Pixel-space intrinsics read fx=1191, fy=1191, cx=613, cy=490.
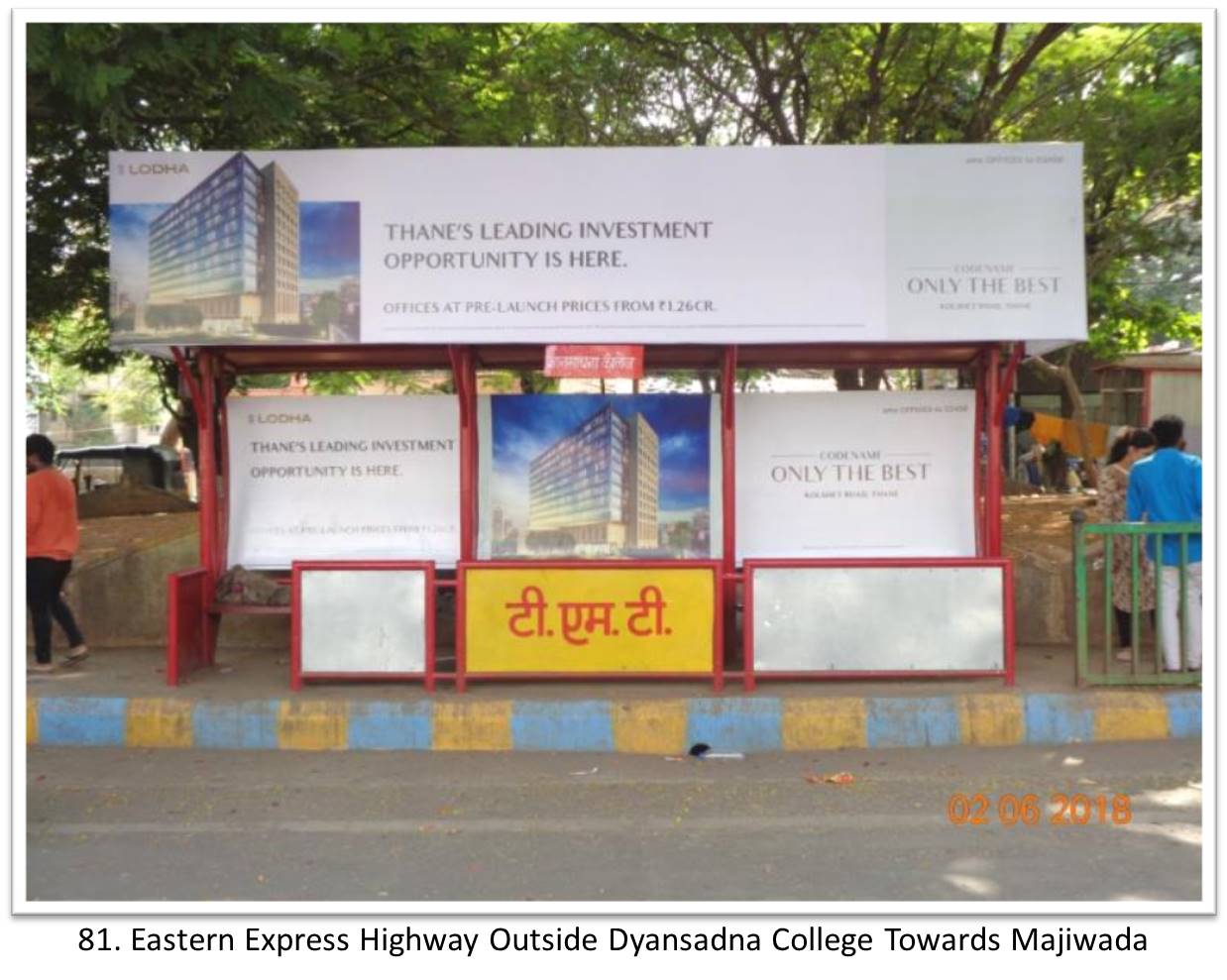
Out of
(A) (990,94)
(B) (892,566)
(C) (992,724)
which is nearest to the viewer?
(C) (992,724)

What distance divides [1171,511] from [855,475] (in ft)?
6.48

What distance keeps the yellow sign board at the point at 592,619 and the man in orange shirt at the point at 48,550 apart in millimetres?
2903

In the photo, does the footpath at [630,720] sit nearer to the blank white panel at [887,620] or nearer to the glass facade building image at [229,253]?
the blank white panel at [887,620]

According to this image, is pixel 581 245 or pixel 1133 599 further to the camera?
pixel 581 245

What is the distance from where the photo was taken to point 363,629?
6.96 metres

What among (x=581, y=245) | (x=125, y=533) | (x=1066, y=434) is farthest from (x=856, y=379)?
(x=1066, y=434)

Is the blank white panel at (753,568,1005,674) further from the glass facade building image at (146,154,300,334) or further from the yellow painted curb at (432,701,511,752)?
the glass facade building image at (146,154,300,334)

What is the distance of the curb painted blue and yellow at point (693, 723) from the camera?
661cm

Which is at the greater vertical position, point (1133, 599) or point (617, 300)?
point (617, 300)

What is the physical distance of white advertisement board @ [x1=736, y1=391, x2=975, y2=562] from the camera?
8.07 m

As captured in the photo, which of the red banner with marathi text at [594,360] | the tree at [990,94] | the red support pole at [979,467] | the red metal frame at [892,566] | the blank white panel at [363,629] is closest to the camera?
the red metal frame at [892,566]

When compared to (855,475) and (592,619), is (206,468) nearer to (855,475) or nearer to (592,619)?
(592,619)

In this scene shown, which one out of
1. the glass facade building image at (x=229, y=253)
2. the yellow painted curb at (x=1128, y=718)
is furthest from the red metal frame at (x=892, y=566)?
the glass facade building image at (x=229, y=253)
